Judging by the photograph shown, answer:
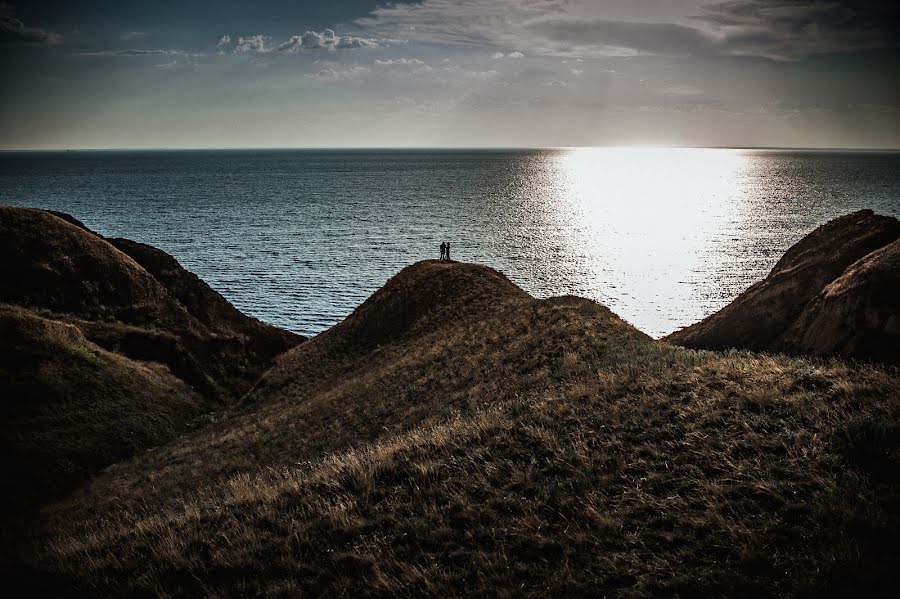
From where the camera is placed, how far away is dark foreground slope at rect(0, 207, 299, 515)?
88.7 feet

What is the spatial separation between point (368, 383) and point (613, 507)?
21.3 m

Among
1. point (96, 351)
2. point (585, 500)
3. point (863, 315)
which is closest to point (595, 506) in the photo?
point (585, 500)

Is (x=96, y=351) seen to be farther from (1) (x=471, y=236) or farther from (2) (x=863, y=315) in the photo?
(1) (x=471, y=236)

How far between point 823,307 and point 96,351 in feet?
129

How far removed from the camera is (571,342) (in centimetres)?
2305

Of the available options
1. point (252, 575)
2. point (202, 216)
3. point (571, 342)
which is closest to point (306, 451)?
point (571, 342)

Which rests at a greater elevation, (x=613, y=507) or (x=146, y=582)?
(x=613, y=507)

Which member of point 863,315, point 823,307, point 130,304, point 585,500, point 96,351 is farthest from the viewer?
point 130,304

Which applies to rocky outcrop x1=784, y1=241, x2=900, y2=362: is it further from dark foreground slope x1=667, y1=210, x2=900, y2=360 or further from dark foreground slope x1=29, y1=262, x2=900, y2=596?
dark foreground slope x1=29, y1=262, x2=900, y2=596

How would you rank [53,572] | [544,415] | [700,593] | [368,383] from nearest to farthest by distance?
1. [700,593]
2. [53,572]
3. [544,415]
4. [368,383]

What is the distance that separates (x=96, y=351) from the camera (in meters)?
35.1

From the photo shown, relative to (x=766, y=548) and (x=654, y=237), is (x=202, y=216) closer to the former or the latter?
(x=654, y=237)

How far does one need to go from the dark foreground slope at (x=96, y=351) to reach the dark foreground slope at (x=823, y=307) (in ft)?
98.6

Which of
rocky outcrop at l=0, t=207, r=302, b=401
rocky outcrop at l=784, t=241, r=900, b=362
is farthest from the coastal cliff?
rocky outcrop at l=0, t=207, r=302, b=401
